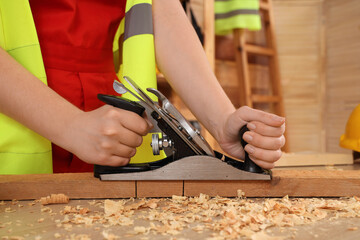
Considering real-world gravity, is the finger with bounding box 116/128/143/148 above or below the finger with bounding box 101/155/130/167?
above

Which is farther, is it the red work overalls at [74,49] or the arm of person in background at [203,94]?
the red work overalls at [74,49]

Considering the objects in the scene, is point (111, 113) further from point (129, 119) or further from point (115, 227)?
point (115, 227)

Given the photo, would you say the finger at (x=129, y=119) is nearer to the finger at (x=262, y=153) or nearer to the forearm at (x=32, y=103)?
the forearm at (x=32, y=103)

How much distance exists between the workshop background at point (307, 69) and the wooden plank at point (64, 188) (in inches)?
70.5

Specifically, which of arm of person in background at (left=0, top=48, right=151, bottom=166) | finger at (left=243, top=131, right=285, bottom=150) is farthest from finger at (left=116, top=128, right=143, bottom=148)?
finger at (left=243, top=131, right=285, bottom=150)

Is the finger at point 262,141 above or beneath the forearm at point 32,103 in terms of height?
beneath

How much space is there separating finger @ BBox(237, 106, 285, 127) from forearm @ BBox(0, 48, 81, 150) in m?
0.32

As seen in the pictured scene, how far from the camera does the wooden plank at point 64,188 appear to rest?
626mm

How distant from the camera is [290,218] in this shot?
1.65 ft

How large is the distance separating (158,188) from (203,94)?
0.28m

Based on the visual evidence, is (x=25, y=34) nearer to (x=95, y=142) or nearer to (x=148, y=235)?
(x=95, y=142)

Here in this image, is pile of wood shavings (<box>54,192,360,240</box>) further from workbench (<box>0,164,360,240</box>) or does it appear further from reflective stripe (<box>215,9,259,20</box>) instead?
reflective stripe (<box>215,9,259,20</box>)

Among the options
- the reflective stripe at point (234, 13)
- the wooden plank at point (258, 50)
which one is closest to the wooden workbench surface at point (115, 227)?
the reflective stripe at point (234, 13)

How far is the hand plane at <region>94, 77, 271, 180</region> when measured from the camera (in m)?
0.65
